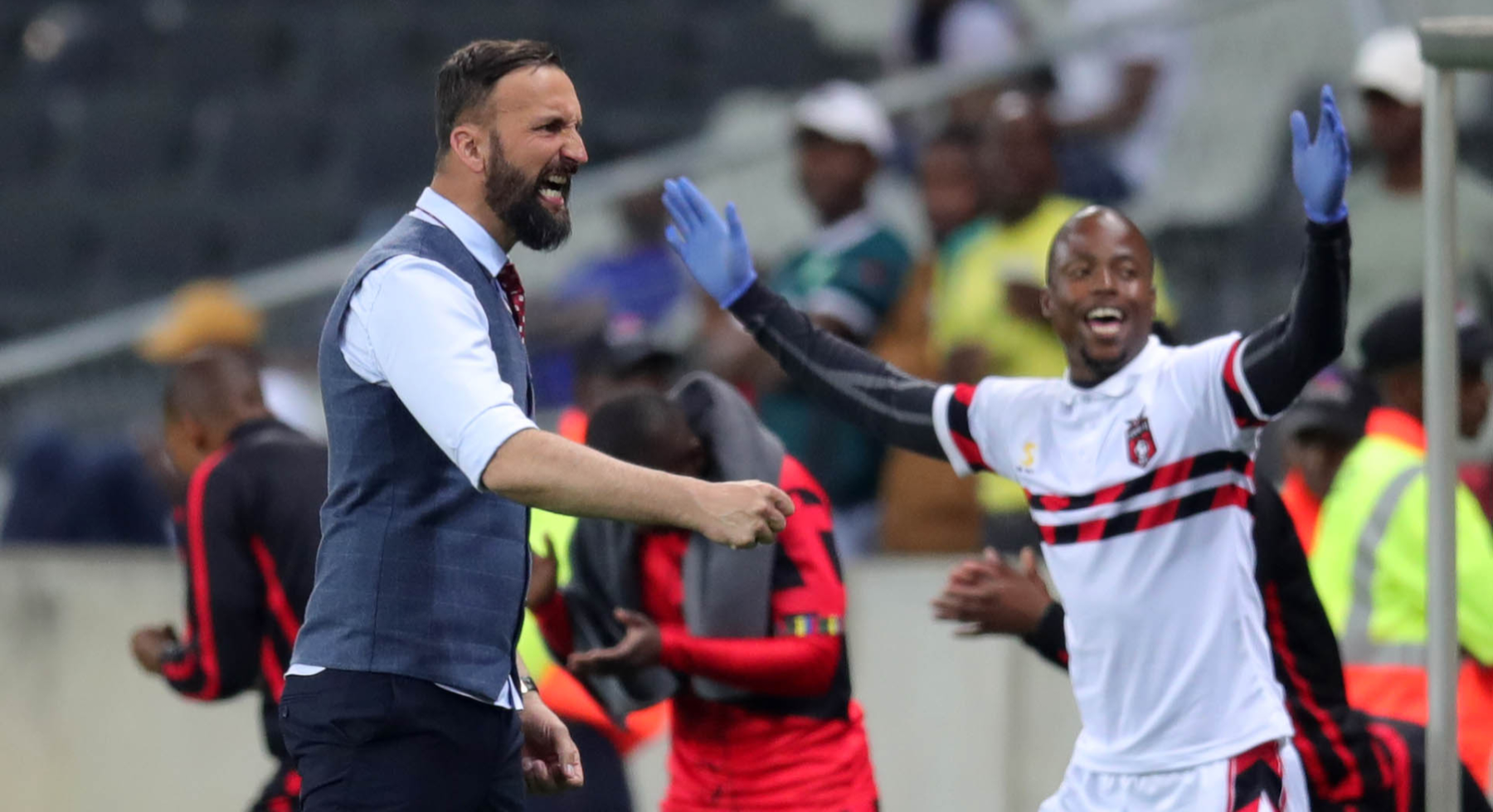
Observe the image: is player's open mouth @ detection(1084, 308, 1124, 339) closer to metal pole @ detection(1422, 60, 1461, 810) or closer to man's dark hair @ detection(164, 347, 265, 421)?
metal pole @ detection(1422, 60, 1461, 810)

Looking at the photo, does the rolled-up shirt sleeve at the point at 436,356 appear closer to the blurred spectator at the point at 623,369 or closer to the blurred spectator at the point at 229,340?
the blurred spectator at the point at 623,369

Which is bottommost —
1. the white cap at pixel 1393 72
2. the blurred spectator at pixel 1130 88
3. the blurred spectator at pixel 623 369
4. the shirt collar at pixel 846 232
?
the blurred spectator at pixel 623 369

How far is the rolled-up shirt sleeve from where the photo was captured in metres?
3.31

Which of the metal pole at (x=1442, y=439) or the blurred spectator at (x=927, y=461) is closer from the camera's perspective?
the metal pole at (x=1442, y=439)

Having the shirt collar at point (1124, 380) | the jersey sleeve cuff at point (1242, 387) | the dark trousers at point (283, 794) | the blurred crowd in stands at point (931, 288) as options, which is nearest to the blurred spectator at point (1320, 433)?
the blurred crowd in stands at point (931, 288)

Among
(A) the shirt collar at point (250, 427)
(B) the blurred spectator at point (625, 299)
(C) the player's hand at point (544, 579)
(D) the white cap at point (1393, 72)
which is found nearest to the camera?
(C) the player's hand at point (544, 579)

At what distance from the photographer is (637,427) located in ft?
15.7

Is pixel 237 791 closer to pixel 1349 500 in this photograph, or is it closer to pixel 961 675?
pixel 961 675

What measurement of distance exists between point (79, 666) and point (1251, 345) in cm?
477

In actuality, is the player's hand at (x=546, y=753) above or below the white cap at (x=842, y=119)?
below

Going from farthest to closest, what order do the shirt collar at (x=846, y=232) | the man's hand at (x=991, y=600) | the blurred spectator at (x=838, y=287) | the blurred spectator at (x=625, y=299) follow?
the blurred spectator at (x=625, y=299) → the shirt collar at (x=846, y=232) → the blurred spectator at (x=838, y=287) → the man's hand at (x=991, y=600)

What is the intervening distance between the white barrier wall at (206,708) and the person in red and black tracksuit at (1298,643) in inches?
76.2

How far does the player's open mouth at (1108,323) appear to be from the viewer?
435cm

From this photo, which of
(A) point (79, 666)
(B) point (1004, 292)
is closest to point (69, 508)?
(A) point (79, 666)
